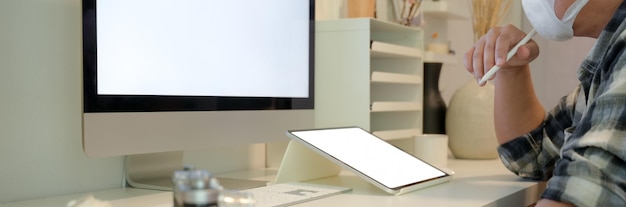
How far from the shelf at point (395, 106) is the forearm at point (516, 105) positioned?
0.29m

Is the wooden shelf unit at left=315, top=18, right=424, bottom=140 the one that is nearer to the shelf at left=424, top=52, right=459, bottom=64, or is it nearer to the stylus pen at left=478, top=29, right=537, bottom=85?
the shelf at left=424, top=52, right=459, bottom=64

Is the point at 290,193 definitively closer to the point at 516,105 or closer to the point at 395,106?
the point at 516,105

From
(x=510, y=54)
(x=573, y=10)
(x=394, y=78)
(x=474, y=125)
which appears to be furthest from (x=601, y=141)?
(x=474, y=125)

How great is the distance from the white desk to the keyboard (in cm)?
1

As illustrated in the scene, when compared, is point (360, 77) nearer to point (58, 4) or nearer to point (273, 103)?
point (273, 103)

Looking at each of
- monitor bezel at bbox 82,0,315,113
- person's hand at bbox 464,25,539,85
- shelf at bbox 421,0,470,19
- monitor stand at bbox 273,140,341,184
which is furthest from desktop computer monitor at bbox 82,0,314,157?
shelf at bbox 421,0,470,19

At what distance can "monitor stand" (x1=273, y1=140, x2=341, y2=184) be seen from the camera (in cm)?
103

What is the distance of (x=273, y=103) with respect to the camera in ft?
3.84

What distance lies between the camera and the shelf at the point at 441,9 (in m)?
1.94

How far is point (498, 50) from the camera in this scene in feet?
3.35

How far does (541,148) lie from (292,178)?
1.39 ft

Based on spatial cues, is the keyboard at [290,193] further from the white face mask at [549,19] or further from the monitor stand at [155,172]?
the white face mask at [549,19]

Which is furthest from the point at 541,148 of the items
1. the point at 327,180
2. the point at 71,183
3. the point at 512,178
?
the point at 71,183

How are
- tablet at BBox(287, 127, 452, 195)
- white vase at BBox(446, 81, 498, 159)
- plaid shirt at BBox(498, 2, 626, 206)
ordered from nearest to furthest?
plaid shirt at BBox(498, 2, 626, 206), tablet at BBox(287, 127, 452, 195), white vase at BBox(446, 81, 498, 159)
